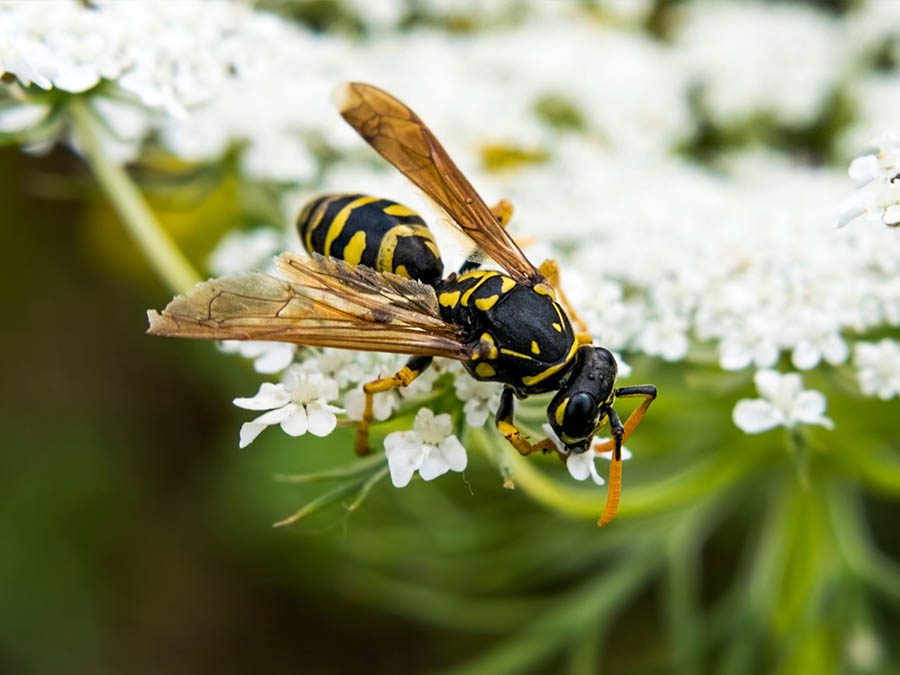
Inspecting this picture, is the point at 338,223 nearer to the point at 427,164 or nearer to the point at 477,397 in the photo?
the point at 427,164

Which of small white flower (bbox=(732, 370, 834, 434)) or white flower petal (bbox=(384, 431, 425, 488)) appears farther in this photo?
small white flower (bbox=(732, 370, 834, 434))

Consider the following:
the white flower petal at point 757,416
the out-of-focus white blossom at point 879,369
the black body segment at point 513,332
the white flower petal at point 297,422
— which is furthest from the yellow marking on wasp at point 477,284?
the out-of-focus white blossom at point 879,369

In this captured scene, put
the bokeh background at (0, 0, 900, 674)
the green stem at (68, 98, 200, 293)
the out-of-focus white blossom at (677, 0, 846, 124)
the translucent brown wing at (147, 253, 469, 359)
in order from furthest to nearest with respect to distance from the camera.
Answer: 1. the out-of-focus white blossom at (677, 0, 846, 124)
2. the bokeh background at (0, 0, 900, 674)
3. the green stem at (68, 98, 200, 293)
4. the translucent brown wing at (147, 253, 469, 359)

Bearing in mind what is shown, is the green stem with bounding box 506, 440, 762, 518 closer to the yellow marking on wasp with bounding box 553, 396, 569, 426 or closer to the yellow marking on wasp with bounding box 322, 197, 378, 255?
the yellow marking on wasp with bounding box 553, 396, 569, 426

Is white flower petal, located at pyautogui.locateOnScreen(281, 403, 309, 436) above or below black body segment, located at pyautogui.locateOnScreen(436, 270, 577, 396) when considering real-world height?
below

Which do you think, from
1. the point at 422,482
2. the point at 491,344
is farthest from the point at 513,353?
the point at 422,482

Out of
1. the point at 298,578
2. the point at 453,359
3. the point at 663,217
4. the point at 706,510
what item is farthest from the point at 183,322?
the point at 298,578

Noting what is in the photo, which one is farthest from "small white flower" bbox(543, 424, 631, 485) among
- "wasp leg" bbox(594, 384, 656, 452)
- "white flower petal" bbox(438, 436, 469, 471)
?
"white flower petal" bbox(438, 436, 469, 471)
